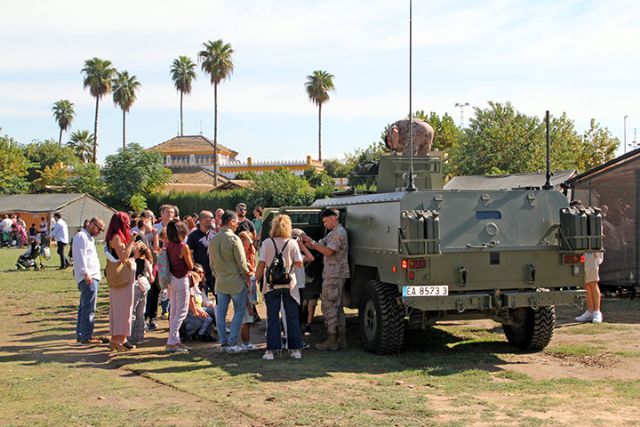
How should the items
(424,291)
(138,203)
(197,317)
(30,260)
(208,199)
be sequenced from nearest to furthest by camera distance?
(424,291) < (197,317) < (30,260) < (208,199) < (138,203)

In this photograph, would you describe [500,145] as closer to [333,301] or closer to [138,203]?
[138,203]

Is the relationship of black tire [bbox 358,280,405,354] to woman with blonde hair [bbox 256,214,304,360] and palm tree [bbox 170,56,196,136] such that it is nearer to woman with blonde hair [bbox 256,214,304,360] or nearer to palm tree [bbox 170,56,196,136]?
woman with blonde hair [bbox 256,214,304,360]

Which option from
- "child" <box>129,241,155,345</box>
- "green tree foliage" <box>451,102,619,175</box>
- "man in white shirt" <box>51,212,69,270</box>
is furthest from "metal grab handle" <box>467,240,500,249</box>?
"green tree foliage" <box>451,102,619,175</box>

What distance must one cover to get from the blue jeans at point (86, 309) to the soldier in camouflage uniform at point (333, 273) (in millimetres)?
3107

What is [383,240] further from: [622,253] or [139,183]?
[139,183]

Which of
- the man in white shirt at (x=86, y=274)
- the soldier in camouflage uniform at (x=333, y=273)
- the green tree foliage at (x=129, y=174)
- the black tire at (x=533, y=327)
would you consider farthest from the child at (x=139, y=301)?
the green tree foliage at (x=129, y=174)

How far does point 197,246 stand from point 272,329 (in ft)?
7.89

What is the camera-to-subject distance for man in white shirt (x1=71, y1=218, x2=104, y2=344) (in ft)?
35.3

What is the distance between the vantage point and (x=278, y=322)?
973cm

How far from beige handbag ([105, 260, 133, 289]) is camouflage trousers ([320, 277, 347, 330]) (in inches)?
101

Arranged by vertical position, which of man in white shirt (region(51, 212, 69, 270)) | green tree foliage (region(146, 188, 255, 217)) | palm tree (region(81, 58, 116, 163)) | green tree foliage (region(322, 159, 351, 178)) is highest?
→ palm tree (region(81, 58, 116, 163))

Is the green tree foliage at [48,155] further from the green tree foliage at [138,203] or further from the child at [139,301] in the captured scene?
the child at [139,301]

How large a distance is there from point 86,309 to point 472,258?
17.6ft

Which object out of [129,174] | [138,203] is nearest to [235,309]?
[138,203]
